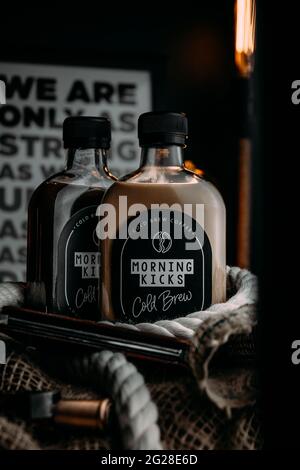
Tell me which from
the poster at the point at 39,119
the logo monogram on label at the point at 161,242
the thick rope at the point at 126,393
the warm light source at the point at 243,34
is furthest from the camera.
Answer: the poster at the point at 39,119

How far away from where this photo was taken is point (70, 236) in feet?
2.06

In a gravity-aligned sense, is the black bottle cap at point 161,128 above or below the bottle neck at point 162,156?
above

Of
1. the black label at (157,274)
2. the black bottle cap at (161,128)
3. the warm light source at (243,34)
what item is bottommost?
the black label at (157,274)

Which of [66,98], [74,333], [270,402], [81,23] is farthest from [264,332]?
[81,23]

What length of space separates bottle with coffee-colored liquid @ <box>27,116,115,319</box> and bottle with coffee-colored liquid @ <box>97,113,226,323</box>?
3cm

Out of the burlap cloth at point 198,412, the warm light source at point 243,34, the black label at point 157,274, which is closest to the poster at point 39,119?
the warm light source at point 243,34

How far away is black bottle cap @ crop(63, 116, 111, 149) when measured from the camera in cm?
65

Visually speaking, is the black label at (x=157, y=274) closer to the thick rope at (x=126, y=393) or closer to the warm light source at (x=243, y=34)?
the thick rope at (x=126, y=393)

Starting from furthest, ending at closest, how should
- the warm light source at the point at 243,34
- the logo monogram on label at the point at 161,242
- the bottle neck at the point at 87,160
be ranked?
the warm light source at the point at 243,34, the bottle neck at the point at 87,160, the logo monogram on label at the point at 161,242

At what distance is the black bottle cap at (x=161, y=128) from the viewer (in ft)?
1.99

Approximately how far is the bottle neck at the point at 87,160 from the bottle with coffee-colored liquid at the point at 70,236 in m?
0.02

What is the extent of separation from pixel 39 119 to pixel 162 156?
1.47 m

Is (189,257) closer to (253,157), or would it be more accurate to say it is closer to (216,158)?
(253,157)

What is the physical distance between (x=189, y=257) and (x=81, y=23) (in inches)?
67.0
